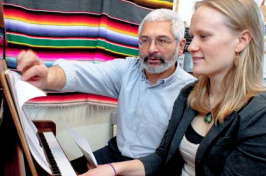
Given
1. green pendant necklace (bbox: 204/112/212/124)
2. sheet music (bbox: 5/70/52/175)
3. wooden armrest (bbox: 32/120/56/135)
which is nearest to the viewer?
sheet music (bbox: 5/70/52/175)

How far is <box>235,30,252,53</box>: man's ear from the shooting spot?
88 centimetres

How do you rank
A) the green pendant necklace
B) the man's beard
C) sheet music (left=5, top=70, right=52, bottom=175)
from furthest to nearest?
the man's beard, the green pendant necklace, sheet music (left=5, top=70, right=52, bottom=175)

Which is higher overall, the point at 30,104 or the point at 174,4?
the point at 174,4

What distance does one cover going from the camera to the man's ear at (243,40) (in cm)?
88

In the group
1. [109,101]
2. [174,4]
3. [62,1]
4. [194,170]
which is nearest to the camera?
[194,170]

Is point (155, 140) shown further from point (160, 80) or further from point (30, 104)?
point (30, 104)

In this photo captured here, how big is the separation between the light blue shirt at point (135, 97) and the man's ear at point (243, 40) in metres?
0.49

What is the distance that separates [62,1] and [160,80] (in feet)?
2.64

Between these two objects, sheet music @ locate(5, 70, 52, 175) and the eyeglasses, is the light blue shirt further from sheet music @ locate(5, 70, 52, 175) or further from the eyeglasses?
sheet music @ locate(5, 70, 52, 175)

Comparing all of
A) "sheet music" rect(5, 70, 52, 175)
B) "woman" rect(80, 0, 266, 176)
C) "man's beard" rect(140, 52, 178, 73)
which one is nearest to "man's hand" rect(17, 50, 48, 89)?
"sheet music" rect(5, 70, 52, 175)

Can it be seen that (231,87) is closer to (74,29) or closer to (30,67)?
(30,67)

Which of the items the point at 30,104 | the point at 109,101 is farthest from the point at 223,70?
the point at 30,104

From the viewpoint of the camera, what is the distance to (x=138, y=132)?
134 cm

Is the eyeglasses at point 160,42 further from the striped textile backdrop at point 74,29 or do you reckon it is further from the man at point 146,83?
the striped textile backdrop at point 74,29
